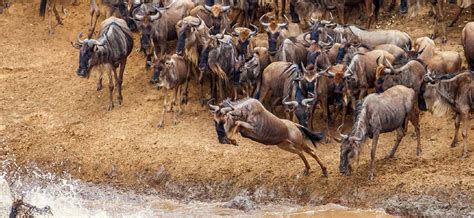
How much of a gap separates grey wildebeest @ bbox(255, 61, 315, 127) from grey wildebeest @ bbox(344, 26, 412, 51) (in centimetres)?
179

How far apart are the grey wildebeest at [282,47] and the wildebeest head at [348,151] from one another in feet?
9.14

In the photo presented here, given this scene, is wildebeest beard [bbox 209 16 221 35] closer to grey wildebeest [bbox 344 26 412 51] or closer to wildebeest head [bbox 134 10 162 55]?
wildebeest head [bbox 134 10 162 55]

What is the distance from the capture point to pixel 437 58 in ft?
62.7

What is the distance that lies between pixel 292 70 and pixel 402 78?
1807 mm

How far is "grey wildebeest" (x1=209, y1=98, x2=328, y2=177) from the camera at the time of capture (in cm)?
1695

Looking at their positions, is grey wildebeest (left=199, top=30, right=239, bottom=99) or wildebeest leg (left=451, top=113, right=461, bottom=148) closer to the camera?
wildebeest leg (left=451, top=113, right=461, bottom=148)

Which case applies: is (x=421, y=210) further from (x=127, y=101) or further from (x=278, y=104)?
(x=127, y=101)

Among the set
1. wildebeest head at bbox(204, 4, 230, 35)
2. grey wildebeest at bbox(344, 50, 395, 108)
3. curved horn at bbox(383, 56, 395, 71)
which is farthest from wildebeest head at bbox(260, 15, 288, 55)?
curved horn at bbox(383, 56, 395, 71)

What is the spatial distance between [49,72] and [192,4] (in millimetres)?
3177

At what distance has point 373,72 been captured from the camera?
1892 cm

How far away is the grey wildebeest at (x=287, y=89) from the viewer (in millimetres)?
18375

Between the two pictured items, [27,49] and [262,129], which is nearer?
[262,129]

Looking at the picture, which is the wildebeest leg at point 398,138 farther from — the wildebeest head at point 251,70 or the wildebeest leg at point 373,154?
the wildebeest head at point 251,70

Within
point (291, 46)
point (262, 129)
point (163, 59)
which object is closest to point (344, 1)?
point (291, 46)
